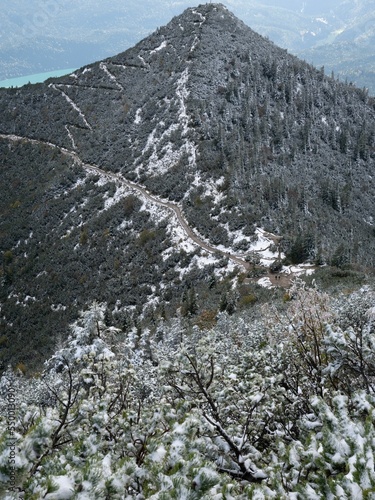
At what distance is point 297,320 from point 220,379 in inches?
82.1

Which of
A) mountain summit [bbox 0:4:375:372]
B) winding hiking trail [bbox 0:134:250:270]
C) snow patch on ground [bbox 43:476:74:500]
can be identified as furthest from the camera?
mountain summit [bbox 0:4:375:372]

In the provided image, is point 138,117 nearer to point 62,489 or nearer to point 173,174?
point 173,174

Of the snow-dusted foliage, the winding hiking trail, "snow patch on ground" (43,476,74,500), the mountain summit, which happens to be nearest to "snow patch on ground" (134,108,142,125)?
the mountain summit

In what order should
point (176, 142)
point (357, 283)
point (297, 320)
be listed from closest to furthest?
point (297, 320) → point (357, 283) → point (176, 142)

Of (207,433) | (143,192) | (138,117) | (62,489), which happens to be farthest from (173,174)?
(62,489)

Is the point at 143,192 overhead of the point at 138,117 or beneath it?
beneath

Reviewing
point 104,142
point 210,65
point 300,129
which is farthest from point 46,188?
point 300,129

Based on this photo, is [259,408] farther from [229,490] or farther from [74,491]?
[74,491]

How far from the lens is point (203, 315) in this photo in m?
26.9

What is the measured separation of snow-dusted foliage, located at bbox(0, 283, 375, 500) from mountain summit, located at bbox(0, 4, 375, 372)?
66.5 feet

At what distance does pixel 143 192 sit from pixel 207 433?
45941mm

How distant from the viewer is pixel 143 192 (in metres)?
49.6

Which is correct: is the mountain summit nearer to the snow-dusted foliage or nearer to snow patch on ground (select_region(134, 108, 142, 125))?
snow patch on ground (select_region(134, 108, 142, 125))

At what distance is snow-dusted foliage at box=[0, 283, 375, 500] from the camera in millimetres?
2957
